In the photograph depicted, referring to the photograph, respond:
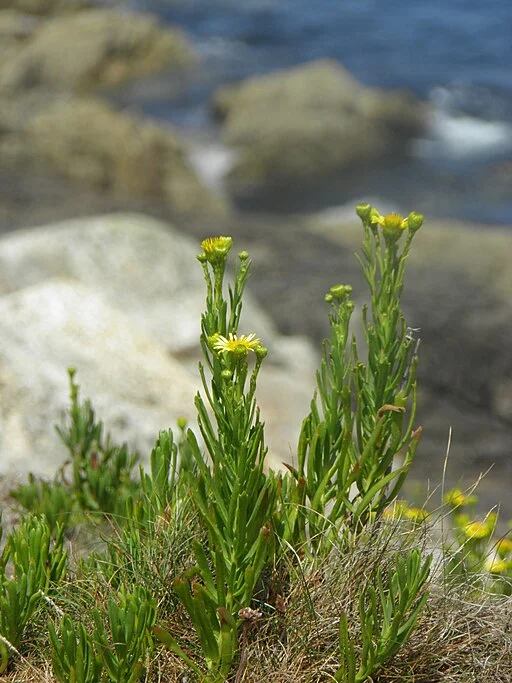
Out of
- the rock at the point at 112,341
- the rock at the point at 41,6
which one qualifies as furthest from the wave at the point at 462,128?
the rock at the point at 112,341

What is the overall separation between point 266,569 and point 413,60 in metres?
23.5

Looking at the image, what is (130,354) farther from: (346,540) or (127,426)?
(346,540)

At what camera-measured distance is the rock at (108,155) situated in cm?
1284

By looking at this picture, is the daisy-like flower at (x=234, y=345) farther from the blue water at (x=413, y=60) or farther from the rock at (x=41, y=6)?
the rock at (x=41, y=6)

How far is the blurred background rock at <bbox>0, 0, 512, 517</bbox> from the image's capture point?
573 centimetres

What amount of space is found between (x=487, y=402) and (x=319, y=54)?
63.1ft

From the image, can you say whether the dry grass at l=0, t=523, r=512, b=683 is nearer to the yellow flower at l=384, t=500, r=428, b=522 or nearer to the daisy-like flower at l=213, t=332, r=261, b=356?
the yellow flower at l=384, t=500, r=428, b=522

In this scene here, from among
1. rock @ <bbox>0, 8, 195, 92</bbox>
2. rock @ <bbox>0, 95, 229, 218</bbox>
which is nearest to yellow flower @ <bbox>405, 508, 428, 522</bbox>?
rock @ <bbox>0, 95, 229, 218</bbox>

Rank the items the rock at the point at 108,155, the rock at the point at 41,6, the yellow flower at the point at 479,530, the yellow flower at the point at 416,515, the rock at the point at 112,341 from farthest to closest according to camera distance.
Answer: the rock at the point at 41,6 → the rock at the point at 108,155 → the rock at the point at 112,341 → the yellow flower at the point at 479,530 → the yellow flower at the point at 416,515

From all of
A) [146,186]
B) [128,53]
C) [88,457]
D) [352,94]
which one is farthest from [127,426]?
[128,53]

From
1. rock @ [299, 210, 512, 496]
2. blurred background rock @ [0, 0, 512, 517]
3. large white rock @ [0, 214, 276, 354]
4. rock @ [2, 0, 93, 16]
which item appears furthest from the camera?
rock @ [2, 0, 93, 16]

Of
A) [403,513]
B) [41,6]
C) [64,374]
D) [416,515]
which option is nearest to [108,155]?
[64,374]

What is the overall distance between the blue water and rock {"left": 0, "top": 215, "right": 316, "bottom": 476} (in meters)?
9.73

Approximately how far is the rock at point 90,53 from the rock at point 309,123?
367 centimetres
